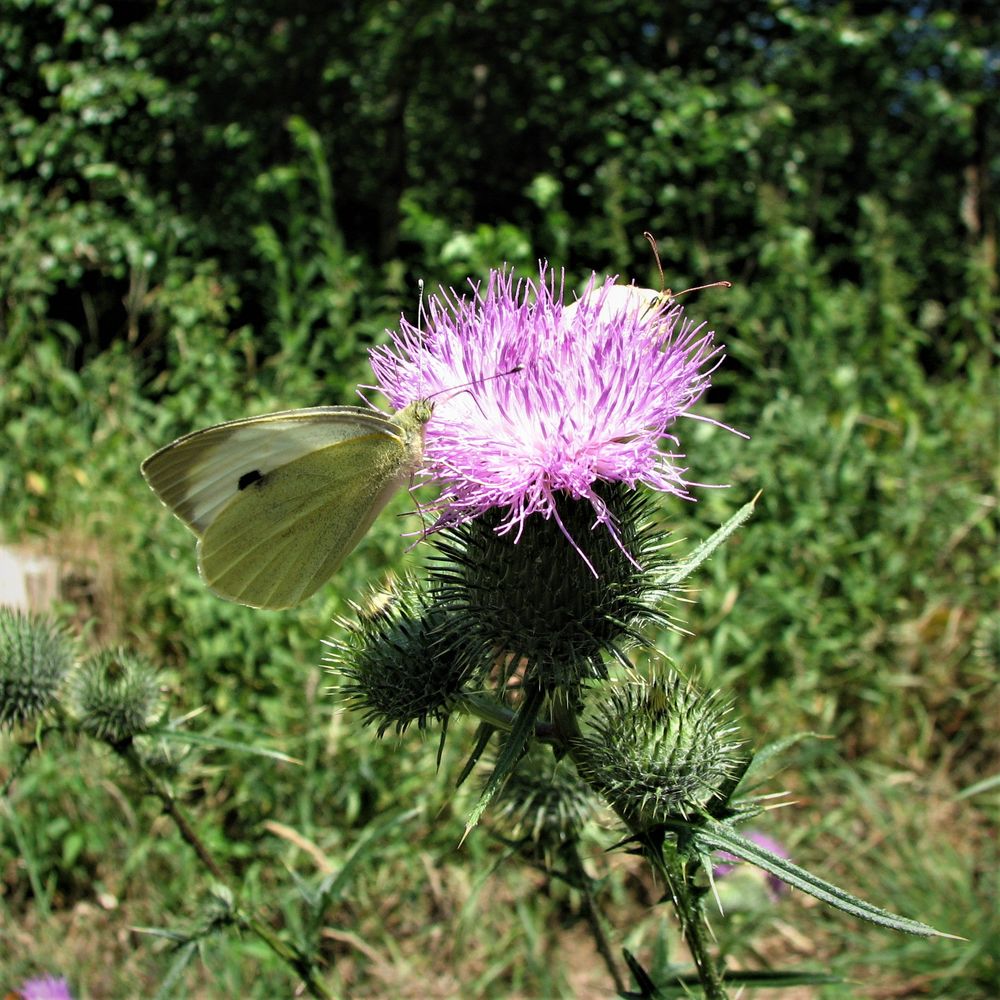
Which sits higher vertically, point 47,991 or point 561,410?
point 561,410

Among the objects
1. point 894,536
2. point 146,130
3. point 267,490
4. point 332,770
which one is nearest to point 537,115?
point 146,130

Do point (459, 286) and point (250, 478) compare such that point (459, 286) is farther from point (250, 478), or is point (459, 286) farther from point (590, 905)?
point (590, 905)

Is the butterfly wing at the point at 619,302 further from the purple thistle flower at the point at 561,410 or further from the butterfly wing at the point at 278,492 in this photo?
the butterfly wing at the point at 278,492

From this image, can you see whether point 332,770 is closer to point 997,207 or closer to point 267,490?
point 267,490

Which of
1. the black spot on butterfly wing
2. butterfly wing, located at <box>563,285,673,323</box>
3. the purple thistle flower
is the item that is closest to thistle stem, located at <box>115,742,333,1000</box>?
the black spot on butterfly wing

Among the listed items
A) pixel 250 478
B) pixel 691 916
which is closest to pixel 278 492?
pixel 250 478

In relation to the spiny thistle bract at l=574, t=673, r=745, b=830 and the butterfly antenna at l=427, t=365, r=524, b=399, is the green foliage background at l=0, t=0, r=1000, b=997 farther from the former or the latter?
the butterfly antenna at l=427, t=365, r=524, b=399
